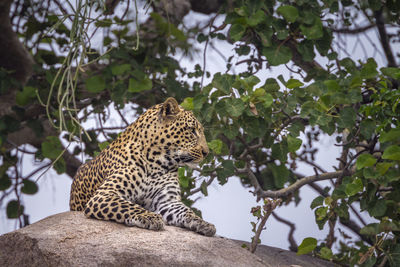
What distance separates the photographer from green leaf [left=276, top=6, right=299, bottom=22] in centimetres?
507

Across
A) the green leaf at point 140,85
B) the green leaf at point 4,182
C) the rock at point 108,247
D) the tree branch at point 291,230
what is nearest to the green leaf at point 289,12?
the green leaf at point 140,85

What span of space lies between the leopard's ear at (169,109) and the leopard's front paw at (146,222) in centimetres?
98

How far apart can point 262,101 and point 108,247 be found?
1975 millimetres

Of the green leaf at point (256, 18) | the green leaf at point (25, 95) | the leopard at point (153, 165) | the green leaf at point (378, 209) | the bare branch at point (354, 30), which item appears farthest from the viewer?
the bare branch at point (354, 30)

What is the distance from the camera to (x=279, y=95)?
496 cm

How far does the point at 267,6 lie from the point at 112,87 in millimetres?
1933

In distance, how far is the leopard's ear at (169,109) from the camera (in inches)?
178

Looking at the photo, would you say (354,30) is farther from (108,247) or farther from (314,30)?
(108,247)

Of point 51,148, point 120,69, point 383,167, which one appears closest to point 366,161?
point 383,167

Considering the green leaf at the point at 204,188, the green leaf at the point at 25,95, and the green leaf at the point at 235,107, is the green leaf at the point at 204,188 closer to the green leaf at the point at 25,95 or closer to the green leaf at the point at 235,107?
the green leaf at the point at 235,107

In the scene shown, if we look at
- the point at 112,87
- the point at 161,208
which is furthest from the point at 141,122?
the point at 112,87

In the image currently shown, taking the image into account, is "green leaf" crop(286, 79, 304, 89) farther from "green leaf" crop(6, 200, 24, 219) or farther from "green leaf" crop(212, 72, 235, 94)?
"green leaf" crop(6, 200, 24, 219)

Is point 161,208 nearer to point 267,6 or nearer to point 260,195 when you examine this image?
point 260,195

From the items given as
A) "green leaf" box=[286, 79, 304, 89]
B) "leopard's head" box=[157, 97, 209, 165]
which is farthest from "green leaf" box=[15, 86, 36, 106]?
"green leaf" box=[286, 79, 304, 89]
